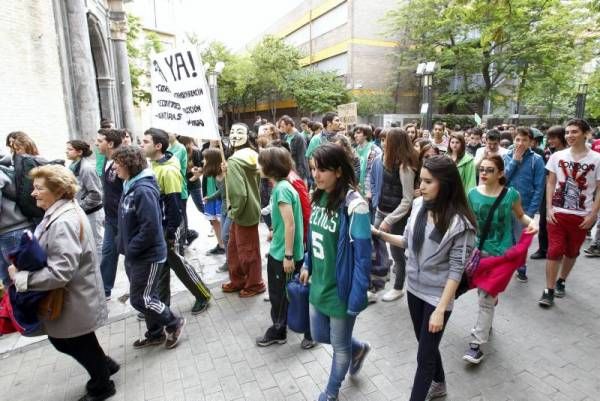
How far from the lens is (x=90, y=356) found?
303cm

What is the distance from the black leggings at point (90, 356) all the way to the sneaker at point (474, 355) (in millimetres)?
3032

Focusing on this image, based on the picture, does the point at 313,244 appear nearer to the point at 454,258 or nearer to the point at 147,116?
the point at 454,258

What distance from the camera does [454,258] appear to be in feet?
8.09

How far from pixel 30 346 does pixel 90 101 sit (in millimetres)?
9245

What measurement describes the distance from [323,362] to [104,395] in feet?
6.01

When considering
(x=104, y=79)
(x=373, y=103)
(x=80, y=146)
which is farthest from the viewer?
(x=373, y=103)

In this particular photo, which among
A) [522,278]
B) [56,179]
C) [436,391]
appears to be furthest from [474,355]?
[56,179]

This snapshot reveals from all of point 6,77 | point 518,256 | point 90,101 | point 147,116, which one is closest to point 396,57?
point 147,116

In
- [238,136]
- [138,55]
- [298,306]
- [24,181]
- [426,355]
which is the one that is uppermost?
[138,55]

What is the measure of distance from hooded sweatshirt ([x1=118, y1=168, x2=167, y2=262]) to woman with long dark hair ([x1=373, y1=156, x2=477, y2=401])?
7.11 ft

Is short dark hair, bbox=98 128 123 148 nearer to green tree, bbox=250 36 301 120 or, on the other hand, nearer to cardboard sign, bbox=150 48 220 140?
cardboard sign, bbox=150 48 220 140

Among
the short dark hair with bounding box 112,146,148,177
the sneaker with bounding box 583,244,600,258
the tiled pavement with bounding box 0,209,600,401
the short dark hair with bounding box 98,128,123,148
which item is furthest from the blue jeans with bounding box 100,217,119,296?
the sneaker with bounding box 583,244,600,258

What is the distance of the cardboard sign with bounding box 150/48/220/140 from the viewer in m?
4.20

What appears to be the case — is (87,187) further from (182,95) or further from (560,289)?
(560,289)
